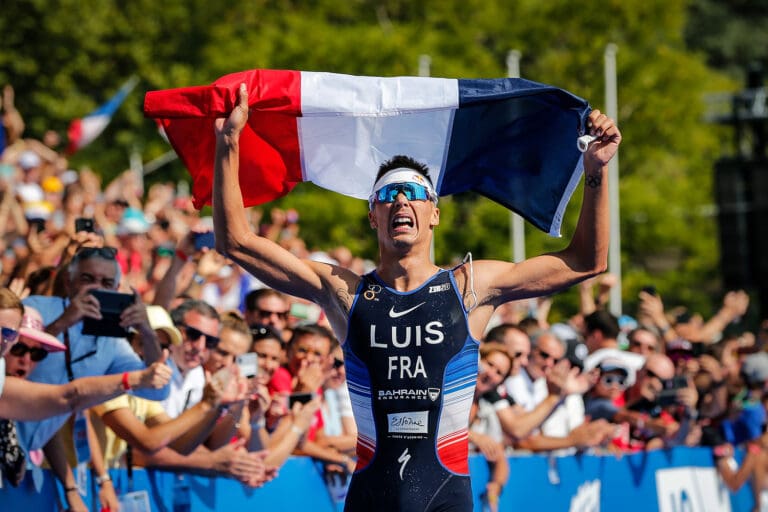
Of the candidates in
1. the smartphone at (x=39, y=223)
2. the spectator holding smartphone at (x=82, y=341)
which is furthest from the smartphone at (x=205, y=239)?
the smartphone at (x=39, y=223)

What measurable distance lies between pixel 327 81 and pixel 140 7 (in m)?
37.5

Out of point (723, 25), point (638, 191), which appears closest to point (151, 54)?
point (638, 191)

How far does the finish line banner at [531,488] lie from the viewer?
8078 mm

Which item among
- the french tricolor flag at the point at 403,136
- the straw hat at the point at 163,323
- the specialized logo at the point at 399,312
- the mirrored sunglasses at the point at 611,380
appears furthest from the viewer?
the mirrored sunglasses at the point at 611,380

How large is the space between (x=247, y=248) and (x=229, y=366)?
152 cm

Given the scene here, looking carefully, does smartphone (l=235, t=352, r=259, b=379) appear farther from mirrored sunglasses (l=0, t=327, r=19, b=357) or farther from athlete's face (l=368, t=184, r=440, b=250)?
athlete's face (l=368, t=184, r=440, b=250)

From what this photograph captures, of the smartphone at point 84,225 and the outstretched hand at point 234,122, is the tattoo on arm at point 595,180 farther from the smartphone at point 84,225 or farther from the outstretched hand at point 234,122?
the smartphone at point 84,225

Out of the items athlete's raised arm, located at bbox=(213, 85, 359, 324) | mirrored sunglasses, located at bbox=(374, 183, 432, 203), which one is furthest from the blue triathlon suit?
mirrored sunglasses, located at bbox=(374, 183, 432, 203)

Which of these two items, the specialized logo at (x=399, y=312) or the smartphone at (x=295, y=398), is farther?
the smartphone at (x=295, y=398)

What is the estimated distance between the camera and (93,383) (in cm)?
745

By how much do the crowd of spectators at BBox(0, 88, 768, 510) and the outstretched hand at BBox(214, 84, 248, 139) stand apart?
1.23 meters

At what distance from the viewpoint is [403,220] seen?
22.8 ft

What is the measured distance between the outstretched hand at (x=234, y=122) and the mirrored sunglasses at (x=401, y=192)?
691 mm

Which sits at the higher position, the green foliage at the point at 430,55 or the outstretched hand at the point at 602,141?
the green foliage at the point at 430,55
